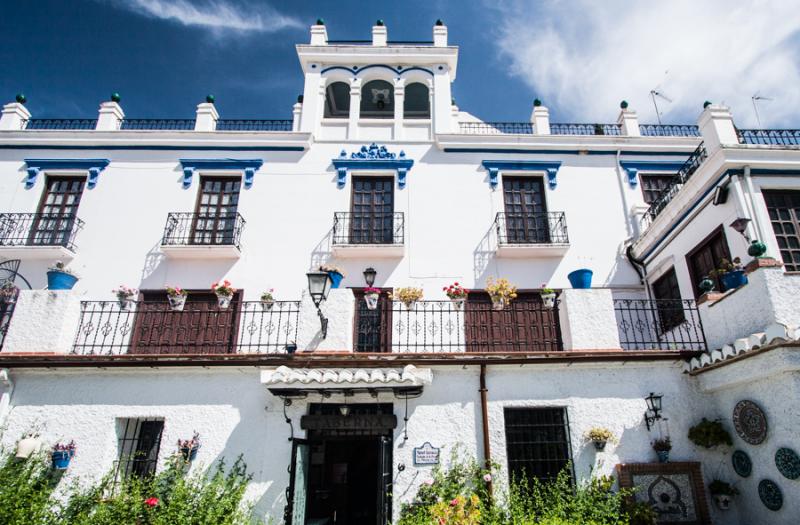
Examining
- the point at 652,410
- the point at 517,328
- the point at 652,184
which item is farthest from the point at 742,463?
the point at 652,184

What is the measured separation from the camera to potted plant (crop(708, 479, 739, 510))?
6.70m

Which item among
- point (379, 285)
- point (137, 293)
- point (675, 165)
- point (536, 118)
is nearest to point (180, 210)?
point (137, 293)

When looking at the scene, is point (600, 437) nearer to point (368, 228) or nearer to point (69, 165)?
point (368, 228)

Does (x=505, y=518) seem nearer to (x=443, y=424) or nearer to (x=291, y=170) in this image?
(x=443, y=424)

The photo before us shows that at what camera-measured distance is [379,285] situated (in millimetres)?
11414

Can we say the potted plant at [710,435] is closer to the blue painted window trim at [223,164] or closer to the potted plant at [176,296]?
the potted plant at [176,296]

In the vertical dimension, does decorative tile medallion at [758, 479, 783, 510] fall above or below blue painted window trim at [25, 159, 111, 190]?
below

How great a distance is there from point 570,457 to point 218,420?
572 centimetres

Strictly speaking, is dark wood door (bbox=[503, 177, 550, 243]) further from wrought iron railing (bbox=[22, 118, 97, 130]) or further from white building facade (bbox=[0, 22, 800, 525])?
wrought iron railing (bbox=[22, 118, 97, 130])

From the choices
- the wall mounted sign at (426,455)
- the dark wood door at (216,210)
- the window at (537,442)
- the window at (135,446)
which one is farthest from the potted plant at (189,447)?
the dark wood door at (216,210)

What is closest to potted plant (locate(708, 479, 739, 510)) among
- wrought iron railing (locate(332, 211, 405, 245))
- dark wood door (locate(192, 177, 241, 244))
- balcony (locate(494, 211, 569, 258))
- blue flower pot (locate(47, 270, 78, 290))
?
balcony (locate(494, 211, 569, 258))

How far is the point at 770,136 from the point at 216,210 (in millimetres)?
13078

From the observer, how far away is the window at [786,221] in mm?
8297

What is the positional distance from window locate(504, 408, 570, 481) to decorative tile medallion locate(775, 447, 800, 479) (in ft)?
8.86
